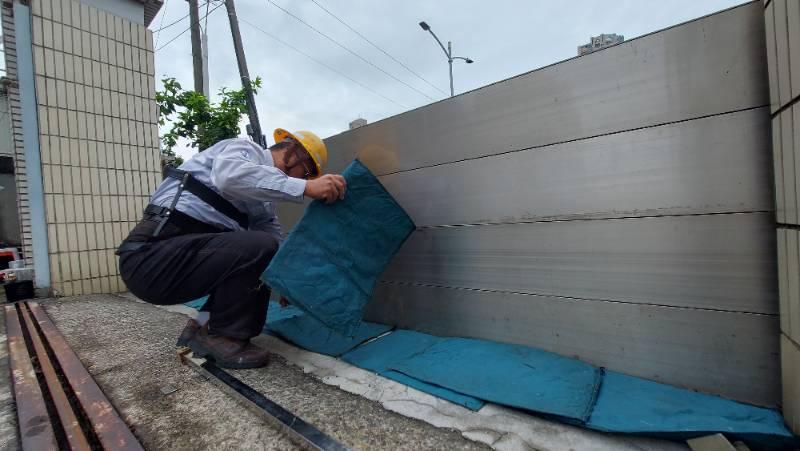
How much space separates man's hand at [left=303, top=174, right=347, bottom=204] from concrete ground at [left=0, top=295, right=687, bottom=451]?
0.92 m

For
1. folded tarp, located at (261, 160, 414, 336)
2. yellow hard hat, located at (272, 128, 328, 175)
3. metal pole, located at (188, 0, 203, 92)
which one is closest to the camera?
folded tarp, located at (261, 160, 414, 336)

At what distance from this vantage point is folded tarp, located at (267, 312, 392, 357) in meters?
2.21

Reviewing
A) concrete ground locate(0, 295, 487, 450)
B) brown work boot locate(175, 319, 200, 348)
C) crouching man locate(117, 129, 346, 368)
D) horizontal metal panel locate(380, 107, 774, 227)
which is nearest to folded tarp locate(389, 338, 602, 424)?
concrete ground locate(0, 295, 487, 450)

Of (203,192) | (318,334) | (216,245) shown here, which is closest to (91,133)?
(203,192)

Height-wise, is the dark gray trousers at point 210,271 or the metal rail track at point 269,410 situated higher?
the dark gray trousers at point 210,271

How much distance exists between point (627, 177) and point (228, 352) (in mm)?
2160

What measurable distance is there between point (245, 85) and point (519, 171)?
16.9ft

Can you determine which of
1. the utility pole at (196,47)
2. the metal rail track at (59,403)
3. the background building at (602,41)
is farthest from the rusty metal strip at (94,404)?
the utility pole at (196,47)

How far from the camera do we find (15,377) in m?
1.78

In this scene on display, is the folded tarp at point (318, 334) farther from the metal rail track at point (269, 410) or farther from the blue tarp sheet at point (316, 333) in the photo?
the metal rail track at point (269, 410)

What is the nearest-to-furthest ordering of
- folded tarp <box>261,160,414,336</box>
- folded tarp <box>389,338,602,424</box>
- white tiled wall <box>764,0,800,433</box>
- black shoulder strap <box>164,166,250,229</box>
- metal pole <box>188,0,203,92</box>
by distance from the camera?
white tiled wall <box>764,0,800,433</box> < folded tarp <box>389,338,602,424</box> < folded tarp <box>261,160,414,336</box> < black shoulder strap <box>164,166,250,229</box> < metal pole <box>188,0,203,92</box>

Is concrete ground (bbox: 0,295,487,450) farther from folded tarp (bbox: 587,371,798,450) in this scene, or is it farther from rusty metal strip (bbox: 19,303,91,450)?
folded tarp (bbox: 587,371,798,450)

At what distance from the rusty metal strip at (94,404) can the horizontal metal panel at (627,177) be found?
1808 mm

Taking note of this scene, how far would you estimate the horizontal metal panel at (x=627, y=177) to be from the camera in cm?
139
